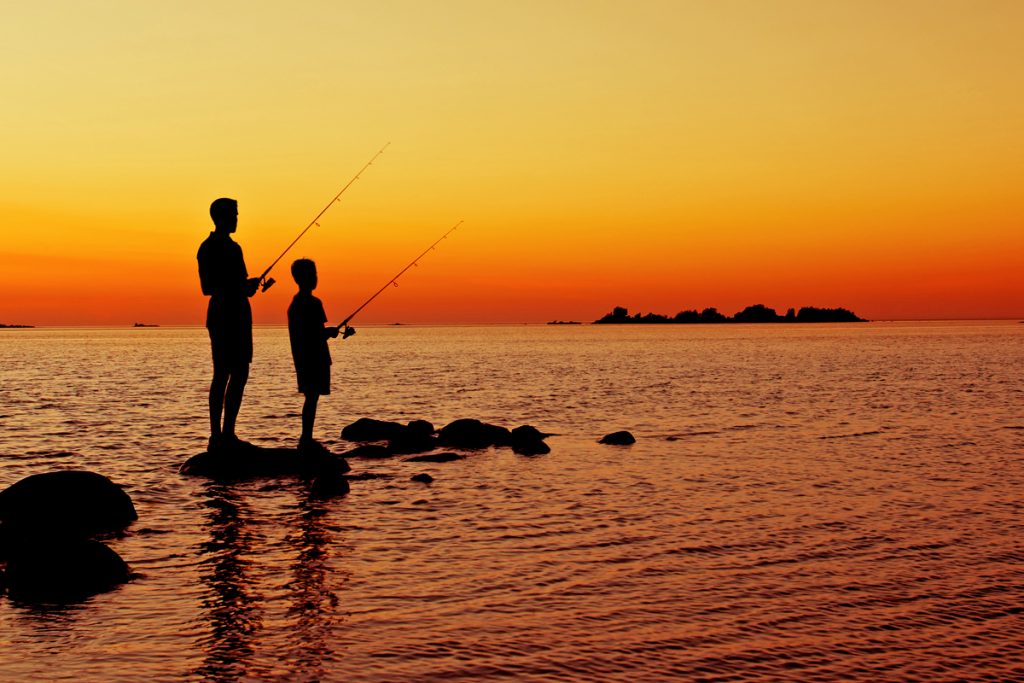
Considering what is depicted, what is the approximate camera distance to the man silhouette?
11992mm

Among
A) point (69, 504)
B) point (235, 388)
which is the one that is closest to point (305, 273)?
point (235, 388)

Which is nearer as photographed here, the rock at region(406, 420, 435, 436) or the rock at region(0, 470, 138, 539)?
the rock at region(0, 470, 138, 539)

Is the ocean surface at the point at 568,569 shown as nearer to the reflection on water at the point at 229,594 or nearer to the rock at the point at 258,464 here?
the reflection on water at the point at 229,594

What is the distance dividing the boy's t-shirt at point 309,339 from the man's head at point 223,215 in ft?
4.03

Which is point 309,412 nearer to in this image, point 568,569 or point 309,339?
point 309,339

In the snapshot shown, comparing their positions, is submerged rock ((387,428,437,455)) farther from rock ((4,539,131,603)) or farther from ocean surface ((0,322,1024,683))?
rock ((4,539,131,603))

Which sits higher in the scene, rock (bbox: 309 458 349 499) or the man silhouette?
the man silhouette

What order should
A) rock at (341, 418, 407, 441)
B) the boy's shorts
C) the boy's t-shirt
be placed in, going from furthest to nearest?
rock at (341, 418, 407, 441) → the boy's shorts → the boy's t-shirt

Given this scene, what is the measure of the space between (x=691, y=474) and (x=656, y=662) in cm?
855

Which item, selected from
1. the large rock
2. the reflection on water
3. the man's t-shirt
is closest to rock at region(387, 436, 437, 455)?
the large rock

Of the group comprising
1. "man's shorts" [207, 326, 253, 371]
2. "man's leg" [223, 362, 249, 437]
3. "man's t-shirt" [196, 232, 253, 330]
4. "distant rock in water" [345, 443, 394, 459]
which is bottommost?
"distant rock in water" [345, 443, 394, 459]

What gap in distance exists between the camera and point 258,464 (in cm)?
1302

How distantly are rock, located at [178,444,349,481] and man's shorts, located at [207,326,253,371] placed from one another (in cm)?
147

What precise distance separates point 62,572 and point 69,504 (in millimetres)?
2830
